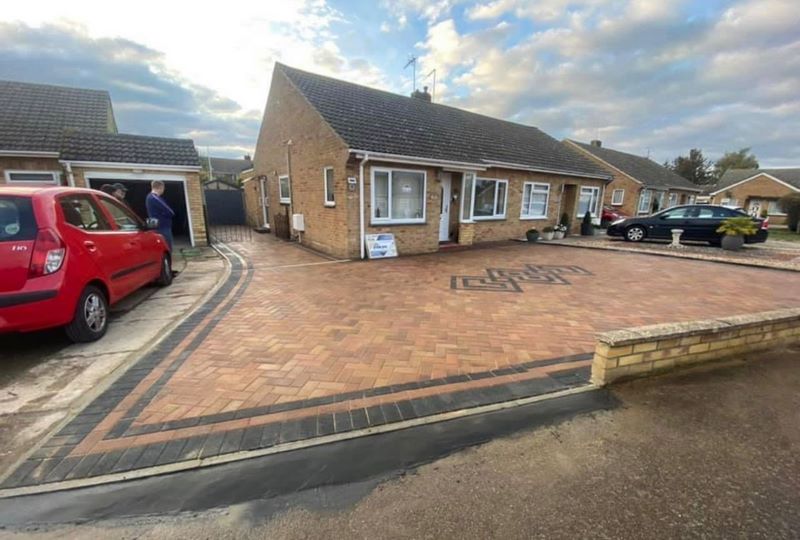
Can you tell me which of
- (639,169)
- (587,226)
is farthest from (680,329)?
(639,169)

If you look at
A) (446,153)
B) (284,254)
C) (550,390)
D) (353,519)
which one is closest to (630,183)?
(446,153)

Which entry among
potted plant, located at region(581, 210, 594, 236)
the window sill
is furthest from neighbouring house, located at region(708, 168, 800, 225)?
the window sill

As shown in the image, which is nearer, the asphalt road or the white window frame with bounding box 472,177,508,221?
the asphalt road

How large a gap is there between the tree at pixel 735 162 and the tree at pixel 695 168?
7662 mm

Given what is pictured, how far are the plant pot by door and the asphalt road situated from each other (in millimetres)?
11938

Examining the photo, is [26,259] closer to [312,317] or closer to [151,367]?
[151,367]

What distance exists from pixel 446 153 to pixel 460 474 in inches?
392

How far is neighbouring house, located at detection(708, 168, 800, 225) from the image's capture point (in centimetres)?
3183

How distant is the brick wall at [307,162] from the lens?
29.5 ft

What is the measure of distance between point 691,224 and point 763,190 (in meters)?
33.3

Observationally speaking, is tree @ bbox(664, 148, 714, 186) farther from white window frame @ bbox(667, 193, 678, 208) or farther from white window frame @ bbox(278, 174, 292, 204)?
white window frame @ bbox(278, 174, 292, 204)

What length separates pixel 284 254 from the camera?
9.86 metres

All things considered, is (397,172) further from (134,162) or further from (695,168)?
(695,168)

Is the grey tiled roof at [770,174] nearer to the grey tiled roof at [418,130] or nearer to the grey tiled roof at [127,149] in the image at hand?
the grey tiled roof at [418,130]
